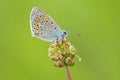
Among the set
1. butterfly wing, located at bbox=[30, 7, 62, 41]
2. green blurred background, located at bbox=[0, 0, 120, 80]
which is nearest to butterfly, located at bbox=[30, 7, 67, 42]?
butterfly wing, located at bbox=[30, 7, 62, 41]

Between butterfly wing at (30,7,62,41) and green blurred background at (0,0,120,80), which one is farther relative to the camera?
green blurred background at (0,0,120,80)

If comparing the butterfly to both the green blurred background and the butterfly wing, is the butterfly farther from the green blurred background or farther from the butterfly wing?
the green blurred background

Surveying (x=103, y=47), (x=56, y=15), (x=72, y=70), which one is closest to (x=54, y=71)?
(x=72, y=70)

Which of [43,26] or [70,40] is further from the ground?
[70,40]

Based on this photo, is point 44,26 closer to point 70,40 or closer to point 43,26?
point 43,26

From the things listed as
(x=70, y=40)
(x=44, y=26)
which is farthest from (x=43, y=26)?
(x=70, y=40)

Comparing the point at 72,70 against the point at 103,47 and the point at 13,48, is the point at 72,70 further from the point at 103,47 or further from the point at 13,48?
the point at 13,48

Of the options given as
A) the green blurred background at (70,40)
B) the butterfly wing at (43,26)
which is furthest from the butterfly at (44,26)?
the green blurred background at (70,40)
